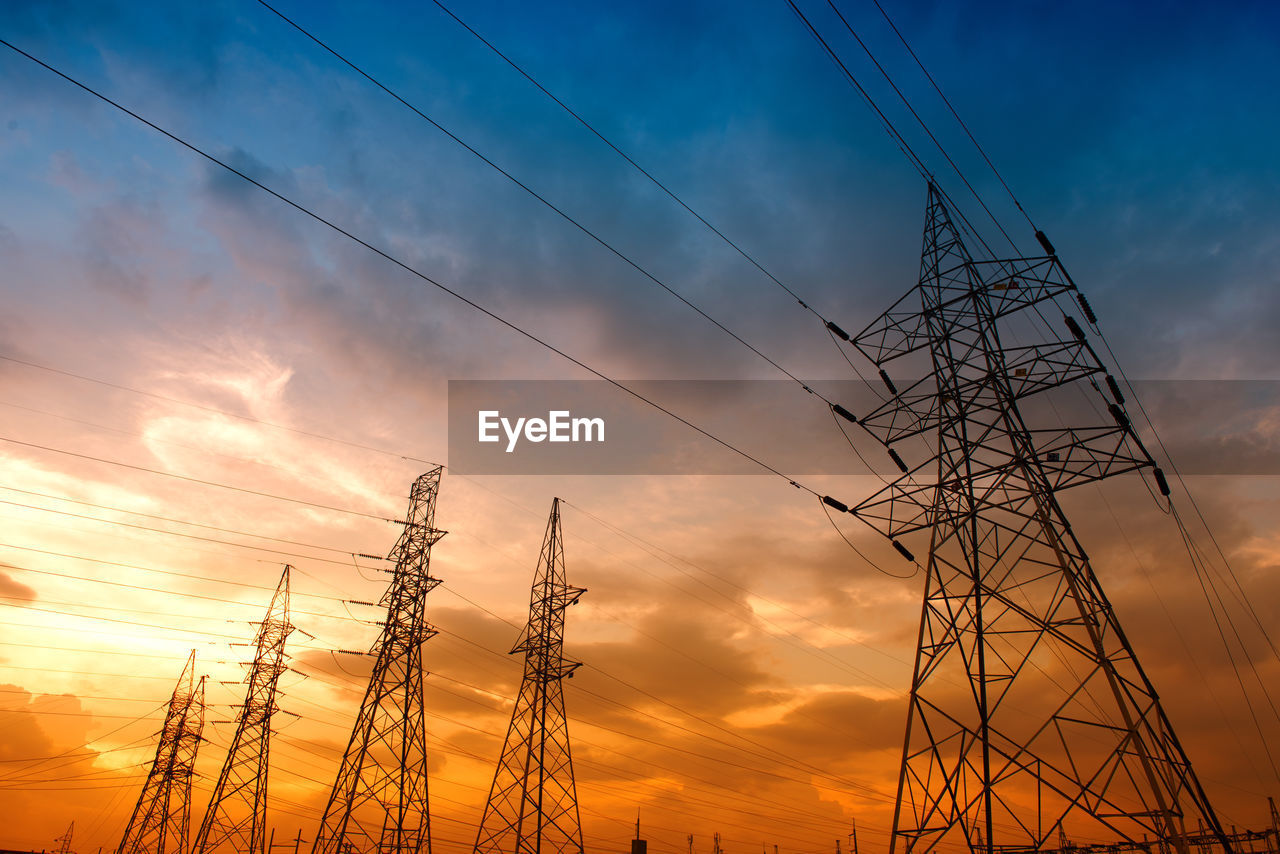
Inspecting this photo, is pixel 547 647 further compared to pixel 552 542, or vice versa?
pixel 552 542

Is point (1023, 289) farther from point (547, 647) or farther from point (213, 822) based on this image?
point (213, 822)

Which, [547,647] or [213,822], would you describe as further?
[213,822]

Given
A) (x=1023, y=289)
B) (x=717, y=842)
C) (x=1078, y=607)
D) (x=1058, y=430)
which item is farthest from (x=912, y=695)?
(x=717, y=842)

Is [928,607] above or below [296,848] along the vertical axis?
above

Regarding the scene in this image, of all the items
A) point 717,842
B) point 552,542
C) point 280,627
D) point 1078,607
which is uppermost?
point 552,542

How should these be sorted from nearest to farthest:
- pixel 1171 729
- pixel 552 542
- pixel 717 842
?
pixel 1171 729 < pixel 552 542 < pixel 717 842

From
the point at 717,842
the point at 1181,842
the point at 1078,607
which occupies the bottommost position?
the point at 717,842

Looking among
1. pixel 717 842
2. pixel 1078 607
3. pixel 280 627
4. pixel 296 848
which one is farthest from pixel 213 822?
pixel 717 842

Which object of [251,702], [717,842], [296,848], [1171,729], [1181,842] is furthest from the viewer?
[717,842]

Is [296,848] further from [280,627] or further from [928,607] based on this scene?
[928,607]
